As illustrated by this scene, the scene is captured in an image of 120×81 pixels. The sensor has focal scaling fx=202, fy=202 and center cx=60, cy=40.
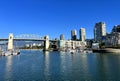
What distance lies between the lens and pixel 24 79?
28.4m

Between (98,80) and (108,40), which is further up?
(108,40)

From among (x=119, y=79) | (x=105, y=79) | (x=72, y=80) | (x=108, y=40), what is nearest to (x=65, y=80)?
(x=72, y=80)

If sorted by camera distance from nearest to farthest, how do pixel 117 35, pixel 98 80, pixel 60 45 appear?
1. pixel 98 80
2. pixel 117 35
3. pixel 60 45

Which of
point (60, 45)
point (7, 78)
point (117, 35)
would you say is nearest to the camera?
point (7, 78)

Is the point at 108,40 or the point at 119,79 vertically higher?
the point at 108,40

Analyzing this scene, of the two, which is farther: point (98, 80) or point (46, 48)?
point (46, 48)

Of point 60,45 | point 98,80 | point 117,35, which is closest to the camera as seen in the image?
point 98,80

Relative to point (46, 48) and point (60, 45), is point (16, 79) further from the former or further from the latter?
point (60, 45)

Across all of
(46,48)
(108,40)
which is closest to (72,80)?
(46,48)

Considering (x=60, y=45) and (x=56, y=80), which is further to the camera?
(x=60, y=45)

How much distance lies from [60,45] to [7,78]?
168 metres

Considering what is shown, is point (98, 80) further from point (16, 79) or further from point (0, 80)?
A: point (0, 80)

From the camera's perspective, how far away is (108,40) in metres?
181

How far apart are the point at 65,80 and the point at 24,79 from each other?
579 cm
